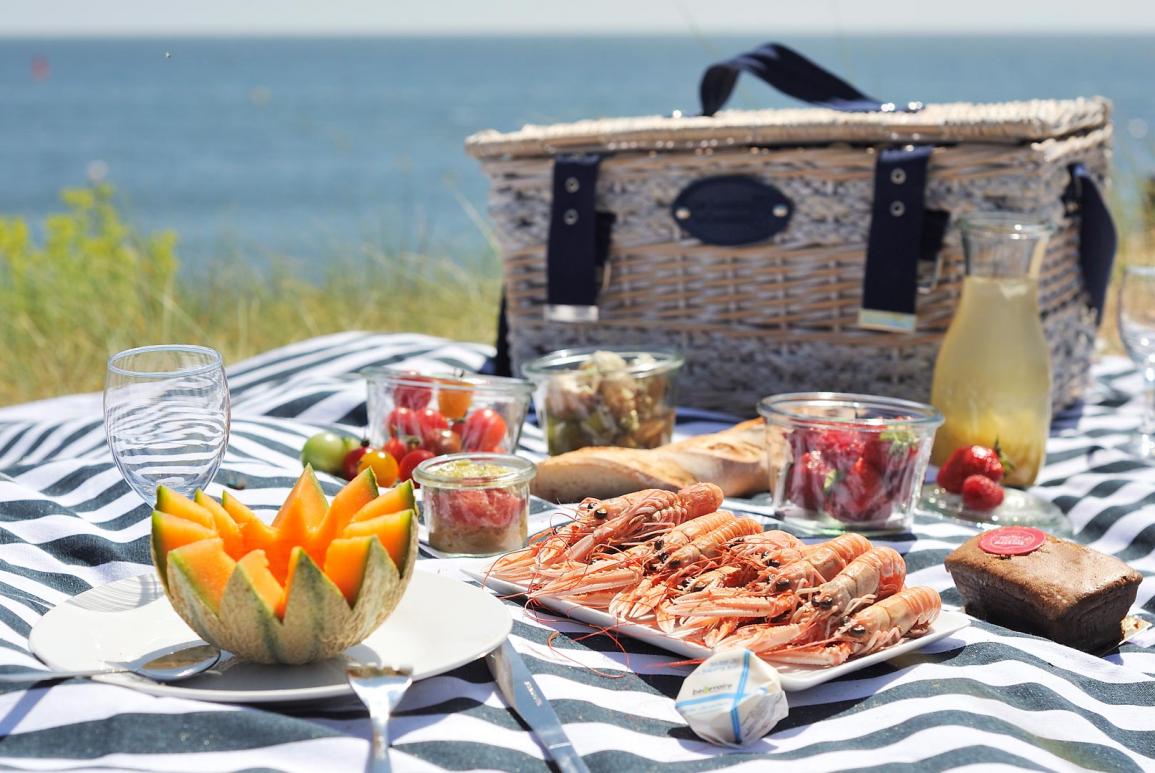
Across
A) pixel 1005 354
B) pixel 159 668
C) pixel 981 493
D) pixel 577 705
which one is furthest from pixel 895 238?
pixel 159 668

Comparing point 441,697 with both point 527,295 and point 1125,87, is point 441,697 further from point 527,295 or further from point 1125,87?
point 1125,87

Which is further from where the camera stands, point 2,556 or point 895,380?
point 895,380

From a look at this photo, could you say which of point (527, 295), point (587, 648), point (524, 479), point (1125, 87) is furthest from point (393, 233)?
point (1125, 87)

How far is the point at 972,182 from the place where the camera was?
3117mm

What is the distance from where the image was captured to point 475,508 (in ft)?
7.29

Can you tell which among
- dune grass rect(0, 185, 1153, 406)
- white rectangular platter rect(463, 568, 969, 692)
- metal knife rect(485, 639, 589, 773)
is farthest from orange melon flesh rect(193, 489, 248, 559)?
dune grass rect(0, 185, 1153, 406)

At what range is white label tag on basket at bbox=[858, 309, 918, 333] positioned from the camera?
3197 millimetres

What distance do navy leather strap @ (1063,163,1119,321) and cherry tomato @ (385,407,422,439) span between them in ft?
6.08

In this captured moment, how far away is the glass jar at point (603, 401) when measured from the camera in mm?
2955

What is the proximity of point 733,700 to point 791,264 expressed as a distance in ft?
6.55

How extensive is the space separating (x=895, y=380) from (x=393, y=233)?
3653 millimetres

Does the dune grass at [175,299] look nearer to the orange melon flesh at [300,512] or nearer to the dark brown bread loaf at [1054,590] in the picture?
the dark brown bread loaf at [1054,590]

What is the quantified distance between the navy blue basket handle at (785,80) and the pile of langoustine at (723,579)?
178 cm

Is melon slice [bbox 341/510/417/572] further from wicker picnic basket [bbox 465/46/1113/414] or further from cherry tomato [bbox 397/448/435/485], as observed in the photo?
wicker picnic basket [bbox 465/46/1113/414]
